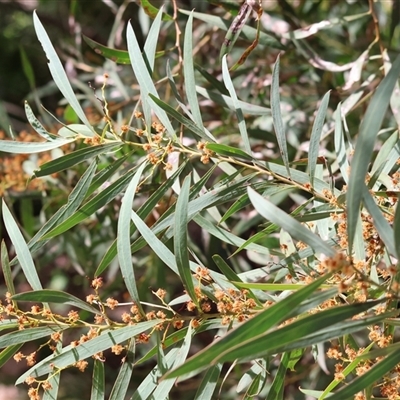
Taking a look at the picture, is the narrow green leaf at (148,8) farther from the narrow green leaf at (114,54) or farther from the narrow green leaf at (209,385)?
the narrow green leaf at (209,385)

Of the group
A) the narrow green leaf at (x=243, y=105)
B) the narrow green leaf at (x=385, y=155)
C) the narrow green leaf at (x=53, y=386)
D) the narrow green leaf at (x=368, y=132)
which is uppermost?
the narrow green leaf at (x=368, y=132)

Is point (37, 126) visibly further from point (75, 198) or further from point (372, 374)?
point (372, 374)

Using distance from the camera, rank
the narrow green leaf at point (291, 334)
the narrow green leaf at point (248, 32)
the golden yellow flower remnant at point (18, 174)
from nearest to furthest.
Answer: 1. the narrow green leaf at point (291, 334)
2. the narrow green leaf at point (248, 32)
3. the golden yellow flower remnant at point (18, 174)

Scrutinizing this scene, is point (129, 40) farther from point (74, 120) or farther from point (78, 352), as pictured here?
point (74, 120)

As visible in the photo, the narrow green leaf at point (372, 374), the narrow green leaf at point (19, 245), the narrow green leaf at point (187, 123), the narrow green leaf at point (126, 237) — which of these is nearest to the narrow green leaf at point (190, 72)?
the narrow green leaf at point (187, 123)

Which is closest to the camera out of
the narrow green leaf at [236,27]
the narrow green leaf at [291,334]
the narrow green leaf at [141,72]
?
the narrow green leaf at [291,334]

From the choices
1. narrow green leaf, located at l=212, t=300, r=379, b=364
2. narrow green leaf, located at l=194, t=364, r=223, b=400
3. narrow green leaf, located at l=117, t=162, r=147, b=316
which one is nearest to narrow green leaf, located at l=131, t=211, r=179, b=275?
narrow green leaf, located at l=117, t=162, r=147, b=316

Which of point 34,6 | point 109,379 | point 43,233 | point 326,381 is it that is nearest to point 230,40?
point 43,233

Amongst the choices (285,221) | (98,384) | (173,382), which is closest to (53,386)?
(98,384)
